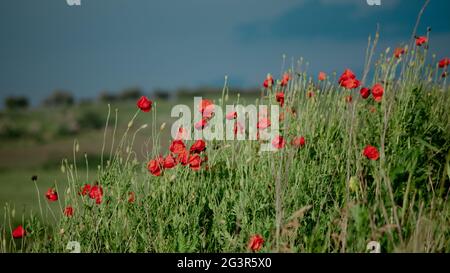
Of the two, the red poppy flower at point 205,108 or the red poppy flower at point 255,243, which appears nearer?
the red poppy flower at point 255,243

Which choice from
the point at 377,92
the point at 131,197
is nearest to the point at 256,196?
the point at 131,197

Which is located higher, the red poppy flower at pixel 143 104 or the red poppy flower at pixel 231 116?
the red poppy flower at pixel 143 104

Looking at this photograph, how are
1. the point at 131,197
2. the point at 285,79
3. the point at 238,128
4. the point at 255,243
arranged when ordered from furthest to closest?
1. the point at 285,79
2. the point at 238,128
3. the point at 131,197
4. the point at 255,243

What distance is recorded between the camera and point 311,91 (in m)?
3.36

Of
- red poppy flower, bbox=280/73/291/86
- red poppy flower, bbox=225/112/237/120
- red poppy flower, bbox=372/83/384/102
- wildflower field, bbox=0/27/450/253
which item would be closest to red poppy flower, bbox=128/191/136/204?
wildflower field, bbox=0/27/450/253

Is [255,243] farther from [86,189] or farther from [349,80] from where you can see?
[349,80]

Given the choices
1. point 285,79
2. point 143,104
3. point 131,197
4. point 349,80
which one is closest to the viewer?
point 143,104

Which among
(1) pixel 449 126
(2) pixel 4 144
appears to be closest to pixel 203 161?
(1) pixel 449 126

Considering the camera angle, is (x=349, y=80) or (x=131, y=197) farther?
(x=349, y=80)

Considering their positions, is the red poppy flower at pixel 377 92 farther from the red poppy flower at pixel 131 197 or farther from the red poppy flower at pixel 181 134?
the red poppy flower at pixel 131 197

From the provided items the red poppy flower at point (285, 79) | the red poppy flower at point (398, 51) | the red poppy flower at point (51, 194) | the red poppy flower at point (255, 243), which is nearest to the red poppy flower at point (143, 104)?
the red poppy flower at point (51, 194)

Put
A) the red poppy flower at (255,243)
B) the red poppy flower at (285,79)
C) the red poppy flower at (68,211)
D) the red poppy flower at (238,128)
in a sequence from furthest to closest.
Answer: the red poppy flower at (285,79)
the red poppy flower at (238,128)
the red poppy flower at (68,211)
the red poppy flower at (255,243)
